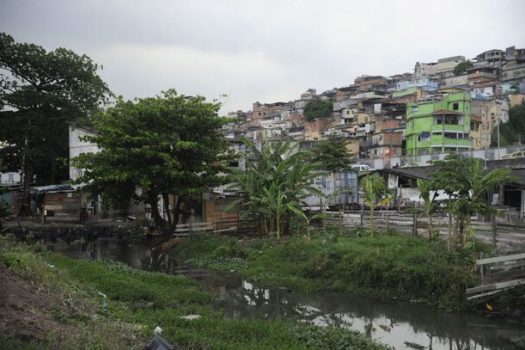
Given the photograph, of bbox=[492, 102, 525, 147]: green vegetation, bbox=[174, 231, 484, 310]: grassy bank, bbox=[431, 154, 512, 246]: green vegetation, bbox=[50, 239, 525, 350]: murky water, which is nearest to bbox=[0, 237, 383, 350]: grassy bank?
bbox=[50, 239, 525, 350]: murky water

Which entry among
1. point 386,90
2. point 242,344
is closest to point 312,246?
point 242,344

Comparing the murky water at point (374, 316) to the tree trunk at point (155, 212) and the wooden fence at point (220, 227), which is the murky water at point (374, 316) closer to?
the wooden fence at point (220, 227)

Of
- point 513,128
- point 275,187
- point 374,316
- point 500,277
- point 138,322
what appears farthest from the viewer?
point 513,128

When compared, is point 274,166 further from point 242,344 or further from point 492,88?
point 492,88

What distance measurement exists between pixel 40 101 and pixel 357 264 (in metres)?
25.8

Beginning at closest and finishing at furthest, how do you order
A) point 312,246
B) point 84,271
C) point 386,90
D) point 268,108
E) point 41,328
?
point 41,328 < point 84,271 < point 312,246 < point 386,90 < point 268,108

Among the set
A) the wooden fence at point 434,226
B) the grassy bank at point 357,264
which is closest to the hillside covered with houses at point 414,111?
the wooden fence at point 434,226

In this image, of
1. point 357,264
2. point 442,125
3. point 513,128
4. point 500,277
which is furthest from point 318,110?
point 500,277

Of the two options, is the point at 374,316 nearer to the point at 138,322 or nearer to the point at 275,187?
the point at 138,322

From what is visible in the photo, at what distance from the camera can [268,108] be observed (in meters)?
106

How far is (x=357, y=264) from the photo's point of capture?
49.0ft

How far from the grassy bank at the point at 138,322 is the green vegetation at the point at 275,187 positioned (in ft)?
27.7

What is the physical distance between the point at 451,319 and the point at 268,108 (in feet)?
313

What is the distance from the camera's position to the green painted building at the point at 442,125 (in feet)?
169
